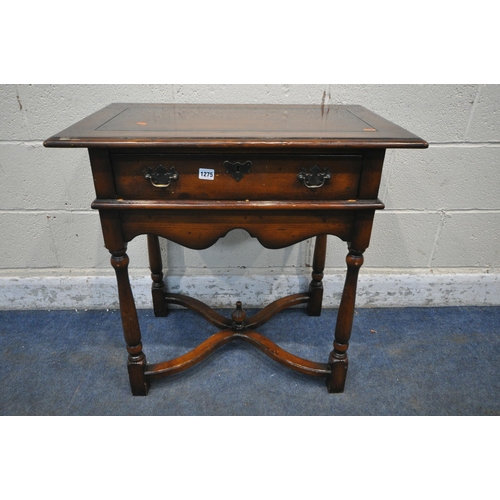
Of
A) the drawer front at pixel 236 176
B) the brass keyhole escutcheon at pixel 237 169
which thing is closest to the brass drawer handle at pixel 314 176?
the drawer front at pixel 236 176

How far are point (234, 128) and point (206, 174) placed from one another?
16cm

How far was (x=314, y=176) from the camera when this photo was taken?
1.09 m

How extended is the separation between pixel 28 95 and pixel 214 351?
4.03 ft

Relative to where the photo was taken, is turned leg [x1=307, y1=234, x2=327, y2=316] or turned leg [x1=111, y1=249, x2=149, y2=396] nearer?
turned leg [x1=111, y1=249, x2=149, y2=396]

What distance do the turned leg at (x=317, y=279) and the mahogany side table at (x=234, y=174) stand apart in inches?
18.3

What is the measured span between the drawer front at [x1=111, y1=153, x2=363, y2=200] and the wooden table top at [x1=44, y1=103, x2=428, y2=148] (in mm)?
57

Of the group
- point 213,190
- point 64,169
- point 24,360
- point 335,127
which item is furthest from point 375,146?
point 24,360

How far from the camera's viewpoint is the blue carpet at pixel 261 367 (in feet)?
4.63

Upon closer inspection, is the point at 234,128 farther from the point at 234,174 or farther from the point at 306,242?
the point at 306,242

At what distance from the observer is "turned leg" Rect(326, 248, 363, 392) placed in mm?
1232

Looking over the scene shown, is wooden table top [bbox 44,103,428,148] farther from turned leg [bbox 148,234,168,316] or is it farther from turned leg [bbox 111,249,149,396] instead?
turned leg [bbox 148,234,168,316]

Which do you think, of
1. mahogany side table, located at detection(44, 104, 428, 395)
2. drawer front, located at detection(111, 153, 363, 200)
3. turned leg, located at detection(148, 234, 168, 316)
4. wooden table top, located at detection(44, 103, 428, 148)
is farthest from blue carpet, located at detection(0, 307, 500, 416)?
wooden table top, located at detection(44, 103, 428, 148)

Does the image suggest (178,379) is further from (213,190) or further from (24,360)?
(213,190)

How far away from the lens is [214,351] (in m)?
1.57
